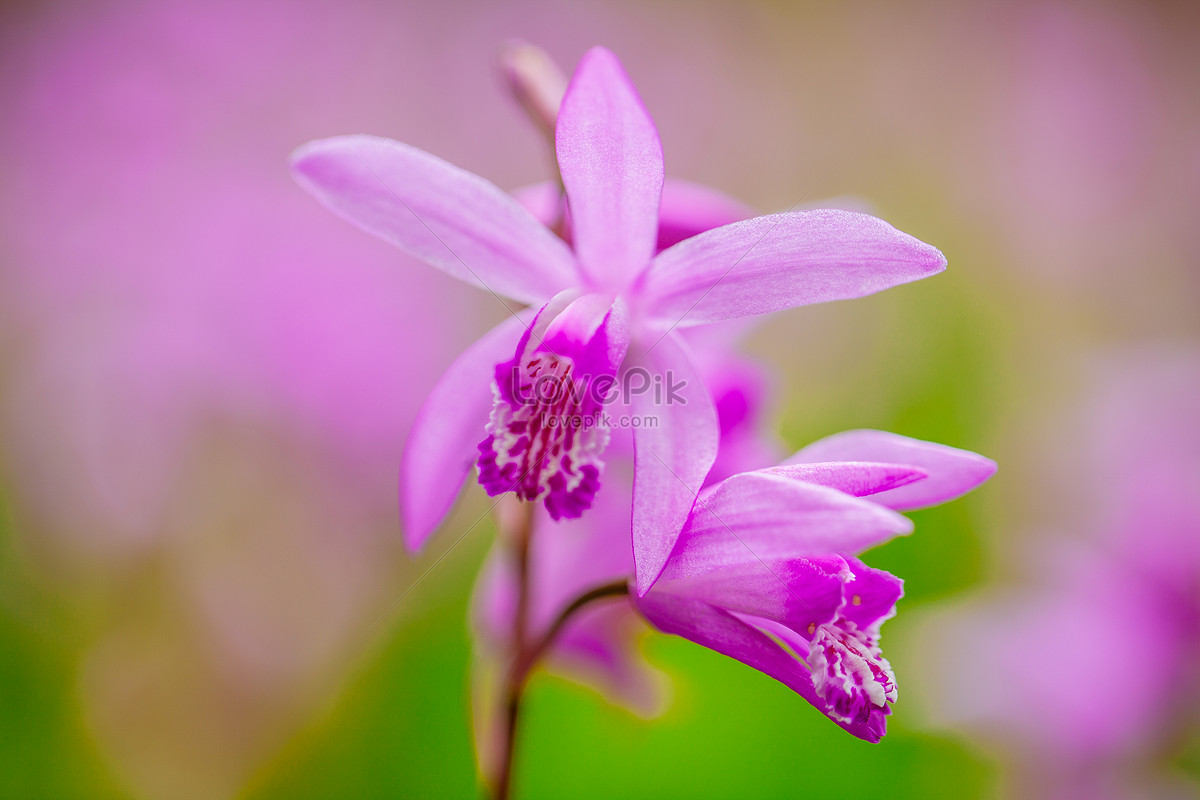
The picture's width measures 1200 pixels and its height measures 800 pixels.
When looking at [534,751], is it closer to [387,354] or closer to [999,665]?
[999,665]

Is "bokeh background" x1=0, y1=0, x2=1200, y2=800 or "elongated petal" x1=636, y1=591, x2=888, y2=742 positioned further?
"bokeh background" x1=0, y1=0, x2=1200, y2=800

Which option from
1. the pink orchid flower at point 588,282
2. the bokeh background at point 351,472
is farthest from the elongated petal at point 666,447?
the bokeh background at point 351,472

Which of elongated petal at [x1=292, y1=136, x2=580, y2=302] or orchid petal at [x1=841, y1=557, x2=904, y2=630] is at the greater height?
elongated petal at [x1=292, y1=136, x2=580, y2=302]

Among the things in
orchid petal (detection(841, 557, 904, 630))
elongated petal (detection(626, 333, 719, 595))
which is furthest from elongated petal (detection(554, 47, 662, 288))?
orchid petal (detection(841, 557, 904, 630))

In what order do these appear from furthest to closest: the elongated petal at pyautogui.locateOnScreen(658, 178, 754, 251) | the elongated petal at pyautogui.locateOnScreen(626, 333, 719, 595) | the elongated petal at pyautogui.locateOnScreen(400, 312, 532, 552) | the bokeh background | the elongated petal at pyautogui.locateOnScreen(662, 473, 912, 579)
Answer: the bokeh background → the elongated petal at pyautogui.locateOnScreen(658, 178, 754, 251) → the elongated petal at pyautogui.locateOnScreen(400, 312, 532, 552) → the elongated petal at pyautogui.locateOnScreen(626, 333, 719, 595) → the elongated petal at pyautogui.locateOnScreen(662, 473, 912, 579)

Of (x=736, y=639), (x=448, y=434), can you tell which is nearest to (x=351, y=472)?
(x=448, y=434)

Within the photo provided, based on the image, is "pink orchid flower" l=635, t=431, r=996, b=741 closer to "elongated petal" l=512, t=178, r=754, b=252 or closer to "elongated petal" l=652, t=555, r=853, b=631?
"elongated petal" l=652, t=555, r=853, b=631

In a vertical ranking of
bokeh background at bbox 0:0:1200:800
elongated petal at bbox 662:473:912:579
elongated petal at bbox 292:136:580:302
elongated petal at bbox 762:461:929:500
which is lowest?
bokeh background at bbox 0:0:1200:800

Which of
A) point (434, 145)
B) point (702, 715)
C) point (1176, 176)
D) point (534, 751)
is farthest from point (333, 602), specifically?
point (1176, 176)

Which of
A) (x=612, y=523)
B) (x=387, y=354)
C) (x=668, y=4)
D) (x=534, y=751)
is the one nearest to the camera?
(x=612, y=523)
